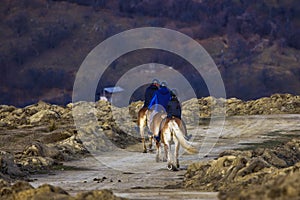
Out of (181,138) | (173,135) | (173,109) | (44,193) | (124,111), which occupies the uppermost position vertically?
(124,111)

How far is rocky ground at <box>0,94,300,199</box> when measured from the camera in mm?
13165

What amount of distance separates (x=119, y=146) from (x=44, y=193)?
56.8 ft

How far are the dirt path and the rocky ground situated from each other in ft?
1.84

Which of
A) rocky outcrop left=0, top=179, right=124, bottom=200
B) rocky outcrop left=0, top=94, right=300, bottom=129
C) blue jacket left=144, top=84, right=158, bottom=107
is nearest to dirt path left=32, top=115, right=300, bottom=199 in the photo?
blue jacket left=144, top=84, right=158, bottom=107

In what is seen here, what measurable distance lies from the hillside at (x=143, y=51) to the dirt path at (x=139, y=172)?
45.6 metres

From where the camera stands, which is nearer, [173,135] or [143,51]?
[173,135]

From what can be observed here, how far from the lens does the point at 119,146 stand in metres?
29.5

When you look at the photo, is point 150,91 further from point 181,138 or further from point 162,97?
point 181,138

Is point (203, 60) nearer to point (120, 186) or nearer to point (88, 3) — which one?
point (88, 3)

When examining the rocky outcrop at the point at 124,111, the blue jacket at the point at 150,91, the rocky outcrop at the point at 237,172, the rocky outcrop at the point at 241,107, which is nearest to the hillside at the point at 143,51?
the rocky outcrop at the point at 124,111

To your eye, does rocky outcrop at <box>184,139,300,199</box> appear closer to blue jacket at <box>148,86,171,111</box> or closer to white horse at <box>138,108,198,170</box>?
white horse at <box>138,108,198,170</box>

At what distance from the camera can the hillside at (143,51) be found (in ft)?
283

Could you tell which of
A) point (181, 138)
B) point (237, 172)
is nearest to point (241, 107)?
point (181, 138)

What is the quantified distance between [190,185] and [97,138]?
12866 mm
